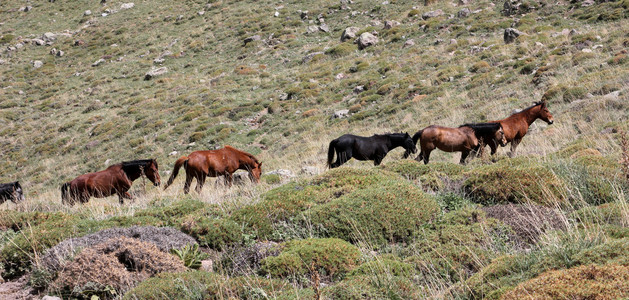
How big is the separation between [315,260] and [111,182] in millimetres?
10032

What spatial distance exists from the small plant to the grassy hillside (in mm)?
355

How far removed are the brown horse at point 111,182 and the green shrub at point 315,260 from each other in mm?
8920

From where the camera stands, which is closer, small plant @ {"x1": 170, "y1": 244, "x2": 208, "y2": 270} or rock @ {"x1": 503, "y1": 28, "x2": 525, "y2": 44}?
small plant @ {"x1": 170, "y1": 244, "x2": 208, "y2": 270}

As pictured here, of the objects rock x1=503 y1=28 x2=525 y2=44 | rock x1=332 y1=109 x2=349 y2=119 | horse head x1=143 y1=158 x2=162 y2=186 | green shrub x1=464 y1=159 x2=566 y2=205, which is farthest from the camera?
rock x1=503 y1=28 x2=525 y2=44

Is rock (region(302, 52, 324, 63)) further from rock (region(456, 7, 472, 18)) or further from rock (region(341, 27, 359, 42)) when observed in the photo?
rock (region(456, 7, 472, 18))

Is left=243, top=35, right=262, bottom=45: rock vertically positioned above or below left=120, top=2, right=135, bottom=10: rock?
below

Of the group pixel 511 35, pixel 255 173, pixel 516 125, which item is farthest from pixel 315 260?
pixel 511 35

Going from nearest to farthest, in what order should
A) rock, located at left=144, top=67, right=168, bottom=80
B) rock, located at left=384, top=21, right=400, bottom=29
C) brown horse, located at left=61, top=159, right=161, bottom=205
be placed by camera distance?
brown horse, located at left=61, top=159, right=161, bottom=205 < rock, located at left=384, top=21, right=400, bottom=29 < rock, located at left=144, top=67, right=168, bottom=80

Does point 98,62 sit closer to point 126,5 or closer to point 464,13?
point 126,5

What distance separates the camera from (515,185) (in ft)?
24.8

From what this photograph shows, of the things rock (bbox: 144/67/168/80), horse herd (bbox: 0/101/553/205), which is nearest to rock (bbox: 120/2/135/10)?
rock (bbox: 144/67/168/80)

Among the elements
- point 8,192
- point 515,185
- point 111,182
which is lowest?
point 8,192

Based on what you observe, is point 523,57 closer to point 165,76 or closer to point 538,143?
point 538,143

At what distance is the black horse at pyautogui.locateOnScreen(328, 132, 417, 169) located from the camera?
45.5 feet
